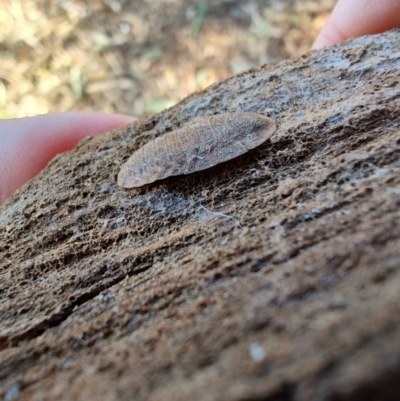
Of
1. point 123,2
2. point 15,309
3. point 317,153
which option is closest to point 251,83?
point 317,153

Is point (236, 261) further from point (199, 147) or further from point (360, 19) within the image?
point (360, 19)

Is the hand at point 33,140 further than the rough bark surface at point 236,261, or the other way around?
the hand at point 33,140

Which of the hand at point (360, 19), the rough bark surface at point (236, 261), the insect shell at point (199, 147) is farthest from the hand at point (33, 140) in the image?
the hand at point (360, 19)

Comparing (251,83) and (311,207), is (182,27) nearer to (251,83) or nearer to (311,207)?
(251,83)

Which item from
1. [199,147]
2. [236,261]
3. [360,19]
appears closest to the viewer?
[236,261]

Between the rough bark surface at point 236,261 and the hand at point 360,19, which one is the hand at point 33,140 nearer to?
the rough bark surface at point 236,261

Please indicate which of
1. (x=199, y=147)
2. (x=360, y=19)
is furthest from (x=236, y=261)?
(x=360, y=19)
